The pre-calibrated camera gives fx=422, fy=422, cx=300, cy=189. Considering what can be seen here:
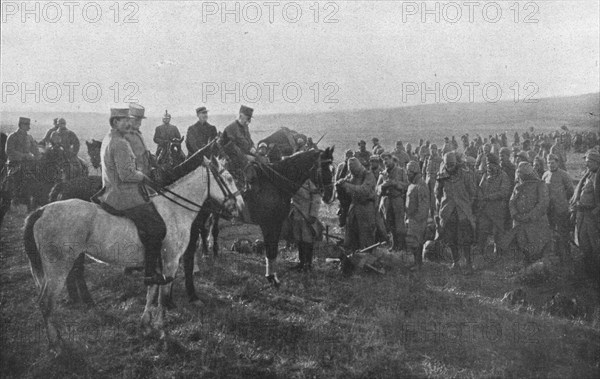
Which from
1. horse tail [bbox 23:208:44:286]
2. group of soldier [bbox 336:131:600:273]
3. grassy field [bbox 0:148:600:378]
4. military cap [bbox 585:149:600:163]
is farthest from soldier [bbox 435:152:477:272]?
horse tail [bbox 23:208:44:286]

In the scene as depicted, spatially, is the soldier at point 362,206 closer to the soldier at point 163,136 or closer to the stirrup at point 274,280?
the stirrup at point 274,280

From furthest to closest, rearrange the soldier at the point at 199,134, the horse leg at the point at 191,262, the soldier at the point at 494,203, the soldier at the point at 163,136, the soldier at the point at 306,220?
the soldier at the point at 163,136 < the soldier at the point at 199,134 < the soldier at the point at 494,203 < the soldier at the point at 306,220 < the horse leg at the point at 191,262

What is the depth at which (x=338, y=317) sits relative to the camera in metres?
7.20

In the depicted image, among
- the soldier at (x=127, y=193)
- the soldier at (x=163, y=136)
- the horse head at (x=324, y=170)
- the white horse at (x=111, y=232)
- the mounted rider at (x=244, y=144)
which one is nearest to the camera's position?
the white horse at (x=111, y=232)

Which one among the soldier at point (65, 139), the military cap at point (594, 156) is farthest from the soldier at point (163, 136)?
the military cap at point (594, 156)

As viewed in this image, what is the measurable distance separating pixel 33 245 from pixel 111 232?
104 centimetres

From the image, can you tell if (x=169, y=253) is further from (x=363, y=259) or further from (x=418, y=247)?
(x=418, y=247)

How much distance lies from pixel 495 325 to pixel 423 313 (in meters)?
1.12

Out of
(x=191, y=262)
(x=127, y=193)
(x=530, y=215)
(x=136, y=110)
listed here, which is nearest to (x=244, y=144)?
(x=136, y=110)

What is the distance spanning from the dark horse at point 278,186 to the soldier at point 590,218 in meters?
5.04

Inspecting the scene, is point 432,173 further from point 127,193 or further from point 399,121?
point 399,121

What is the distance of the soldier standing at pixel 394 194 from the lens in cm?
1084

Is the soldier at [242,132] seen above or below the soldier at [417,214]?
above

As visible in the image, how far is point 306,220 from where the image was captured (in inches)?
374
